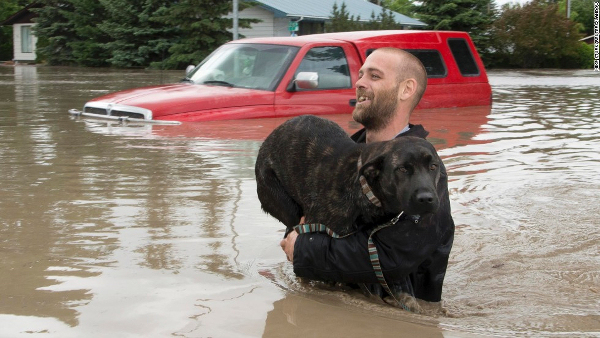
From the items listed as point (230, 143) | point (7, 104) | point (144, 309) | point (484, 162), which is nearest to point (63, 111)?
point (7, 104)

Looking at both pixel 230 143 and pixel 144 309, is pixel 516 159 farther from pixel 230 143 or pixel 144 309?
pixel 144 309

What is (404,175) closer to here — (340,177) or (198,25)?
(340,177)

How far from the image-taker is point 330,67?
11586 mm

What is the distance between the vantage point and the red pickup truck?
35.6ft

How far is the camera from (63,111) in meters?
13.9

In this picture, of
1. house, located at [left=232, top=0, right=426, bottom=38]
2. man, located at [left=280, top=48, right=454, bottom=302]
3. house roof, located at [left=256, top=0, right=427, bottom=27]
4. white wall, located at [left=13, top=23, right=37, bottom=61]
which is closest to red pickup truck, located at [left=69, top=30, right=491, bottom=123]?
man, located at [left=280, top=48, right=454, bottom=302]

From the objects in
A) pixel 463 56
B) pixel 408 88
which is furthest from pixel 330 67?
pixel 408 88

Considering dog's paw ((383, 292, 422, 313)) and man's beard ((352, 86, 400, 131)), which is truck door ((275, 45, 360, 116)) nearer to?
man's beard ((352, 86, 400, 131))

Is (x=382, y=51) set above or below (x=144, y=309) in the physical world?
above

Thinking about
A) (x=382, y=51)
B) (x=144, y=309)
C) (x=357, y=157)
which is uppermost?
(x=382, y=51)

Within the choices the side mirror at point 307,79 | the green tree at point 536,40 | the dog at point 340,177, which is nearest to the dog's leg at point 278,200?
the dog at point 340,177

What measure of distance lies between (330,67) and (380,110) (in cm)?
730

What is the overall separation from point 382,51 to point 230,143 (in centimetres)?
546

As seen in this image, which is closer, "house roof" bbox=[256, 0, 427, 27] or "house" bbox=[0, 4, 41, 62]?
"house roof" bbox=[256, 0, 427, 27]
